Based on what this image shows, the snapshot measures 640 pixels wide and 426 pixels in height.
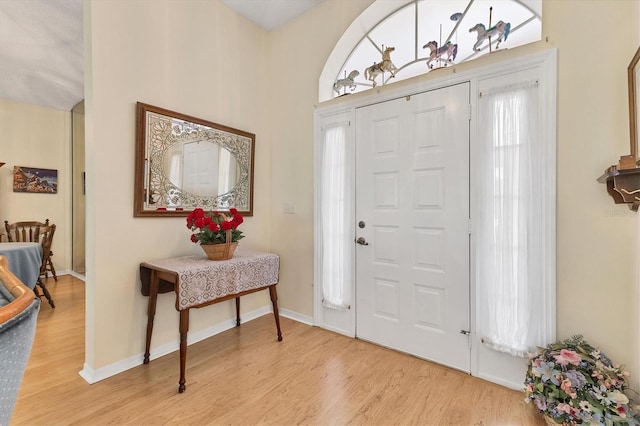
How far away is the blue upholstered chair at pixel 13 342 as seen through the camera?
648mm

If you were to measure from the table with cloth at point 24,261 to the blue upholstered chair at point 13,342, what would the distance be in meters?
2.53

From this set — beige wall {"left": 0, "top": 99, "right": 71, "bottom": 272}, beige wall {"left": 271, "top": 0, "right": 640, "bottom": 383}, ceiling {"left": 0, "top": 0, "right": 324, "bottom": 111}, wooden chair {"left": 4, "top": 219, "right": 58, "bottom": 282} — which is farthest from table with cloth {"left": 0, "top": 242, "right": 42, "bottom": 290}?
beige wall {"left": 271, "top": 0, "right": 640, "bottom": 383}

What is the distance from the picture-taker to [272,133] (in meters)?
3.36

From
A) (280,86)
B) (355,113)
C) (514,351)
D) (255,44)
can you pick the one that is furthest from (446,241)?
(255,44)

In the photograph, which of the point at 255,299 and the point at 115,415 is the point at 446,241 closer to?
the point at 255,299

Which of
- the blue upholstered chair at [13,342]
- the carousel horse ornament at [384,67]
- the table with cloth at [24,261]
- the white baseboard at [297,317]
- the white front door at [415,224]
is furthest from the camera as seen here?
the white baseboard at [297,317]

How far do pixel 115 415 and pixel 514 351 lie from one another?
2.50 m

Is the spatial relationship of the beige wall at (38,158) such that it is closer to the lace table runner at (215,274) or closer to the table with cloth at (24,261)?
the table with cloth at (24,261)

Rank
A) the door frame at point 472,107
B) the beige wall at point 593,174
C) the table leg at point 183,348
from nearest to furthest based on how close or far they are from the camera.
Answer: the beige wall at point 593,174 → the door frame at point 472,107 → the table leg at point 183,348

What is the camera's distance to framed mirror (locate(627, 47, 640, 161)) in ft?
4.94

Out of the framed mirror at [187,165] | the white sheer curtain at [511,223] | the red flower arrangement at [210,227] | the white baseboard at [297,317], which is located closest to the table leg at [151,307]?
the red flower arrangement at [210,227]

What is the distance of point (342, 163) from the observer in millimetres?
2807

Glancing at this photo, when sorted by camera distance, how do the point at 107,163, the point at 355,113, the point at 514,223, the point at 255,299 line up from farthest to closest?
the point at 255,299 < the point at 355,113 < the point at 107,163 < the point at 514,223

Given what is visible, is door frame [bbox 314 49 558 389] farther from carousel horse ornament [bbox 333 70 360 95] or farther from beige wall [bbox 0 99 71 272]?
beige wall [bbox 0 99 71 272]
